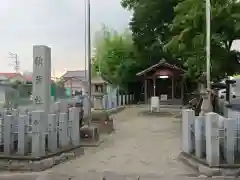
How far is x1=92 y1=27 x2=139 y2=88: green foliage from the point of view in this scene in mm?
35250

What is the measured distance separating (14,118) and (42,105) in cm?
163

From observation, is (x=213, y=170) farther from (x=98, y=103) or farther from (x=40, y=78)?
(x=98, y=103)

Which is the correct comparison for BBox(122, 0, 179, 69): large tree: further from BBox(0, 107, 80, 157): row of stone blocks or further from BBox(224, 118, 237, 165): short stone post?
BBox(224, 118, 237, 165): short stone post

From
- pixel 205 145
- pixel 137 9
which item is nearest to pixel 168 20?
pixel 137 9

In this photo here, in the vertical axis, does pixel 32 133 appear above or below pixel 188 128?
below

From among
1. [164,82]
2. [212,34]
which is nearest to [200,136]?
[212,34]

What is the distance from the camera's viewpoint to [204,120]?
794cm

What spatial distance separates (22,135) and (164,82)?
27.3 meters

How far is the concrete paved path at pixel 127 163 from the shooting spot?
294 inches

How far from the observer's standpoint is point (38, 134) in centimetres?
822

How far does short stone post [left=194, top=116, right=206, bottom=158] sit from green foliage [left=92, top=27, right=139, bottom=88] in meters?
27.1

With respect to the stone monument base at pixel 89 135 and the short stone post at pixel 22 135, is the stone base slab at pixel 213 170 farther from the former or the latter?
the stone monument base at pixel 89 135

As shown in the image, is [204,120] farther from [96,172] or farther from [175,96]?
[175,96]

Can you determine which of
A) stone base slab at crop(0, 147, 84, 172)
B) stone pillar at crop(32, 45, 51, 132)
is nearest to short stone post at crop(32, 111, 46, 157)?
stone base slab at crop(0, 147, 84, 172)
